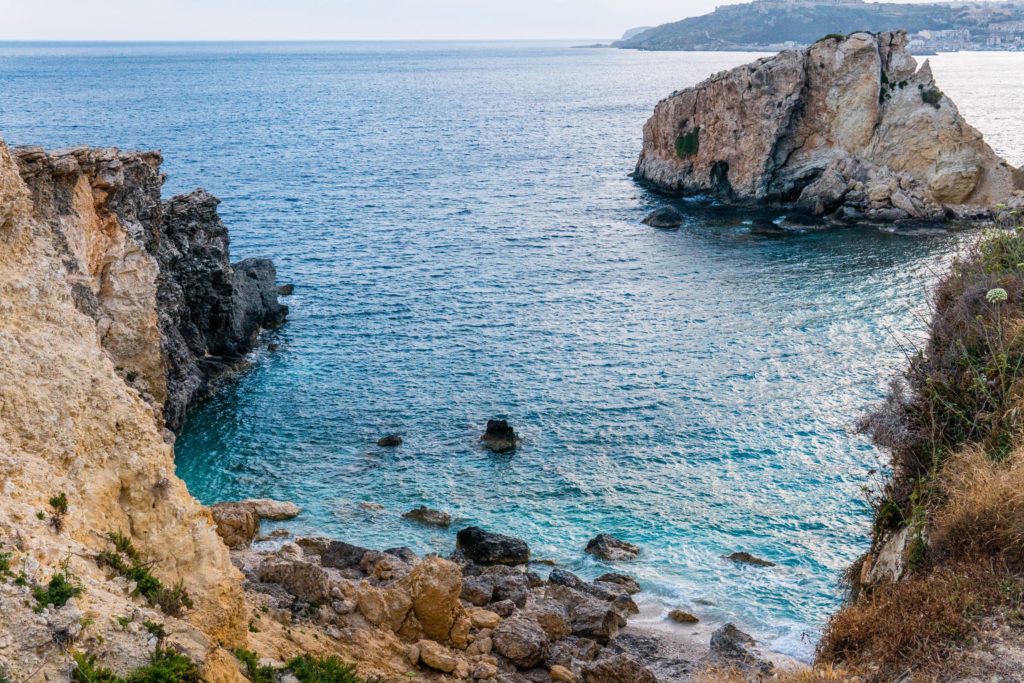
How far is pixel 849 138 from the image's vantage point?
3014 inches

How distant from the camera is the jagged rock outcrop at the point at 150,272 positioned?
27.8 m

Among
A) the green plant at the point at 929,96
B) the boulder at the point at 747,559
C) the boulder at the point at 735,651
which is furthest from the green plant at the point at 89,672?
the green plant at the point at 929,96

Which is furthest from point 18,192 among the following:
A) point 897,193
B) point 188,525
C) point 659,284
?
point 897,193

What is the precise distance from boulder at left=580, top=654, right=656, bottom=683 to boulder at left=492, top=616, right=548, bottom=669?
49.1 inches

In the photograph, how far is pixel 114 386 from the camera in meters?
17.0

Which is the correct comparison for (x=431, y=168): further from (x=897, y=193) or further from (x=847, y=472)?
(x=847, y=472)

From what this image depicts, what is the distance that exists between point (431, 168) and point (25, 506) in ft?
301

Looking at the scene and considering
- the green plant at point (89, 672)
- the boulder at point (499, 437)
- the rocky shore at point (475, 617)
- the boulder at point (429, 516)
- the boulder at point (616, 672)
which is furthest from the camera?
the boulder at point (499, 437)

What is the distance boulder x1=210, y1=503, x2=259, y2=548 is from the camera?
1113 inches

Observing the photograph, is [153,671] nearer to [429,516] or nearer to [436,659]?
[436,659]

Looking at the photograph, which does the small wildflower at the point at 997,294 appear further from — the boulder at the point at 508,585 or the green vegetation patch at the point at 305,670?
the green vegetation patch at the point at 305,670

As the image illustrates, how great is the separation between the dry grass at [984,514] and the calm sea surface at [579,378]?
920 centimetres

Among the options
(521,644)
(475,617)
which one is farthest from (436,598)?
(521,644)

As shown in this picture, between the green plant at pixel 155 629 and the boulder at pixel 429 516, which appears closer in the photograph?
the green plant at pixel 155 629
